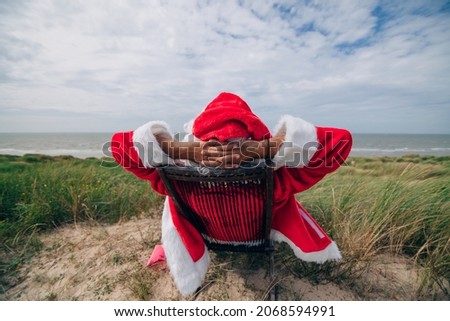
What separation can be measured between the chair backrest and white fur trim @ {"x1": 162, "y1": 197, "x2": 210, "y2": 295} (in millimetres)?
151

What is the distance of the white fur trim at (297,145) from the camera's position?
3.91 ft

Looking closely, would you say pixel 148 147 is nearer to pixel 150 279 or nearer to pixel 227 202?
pixel 227 202

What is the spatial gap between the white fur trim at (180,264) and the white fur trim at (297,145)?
0.88m

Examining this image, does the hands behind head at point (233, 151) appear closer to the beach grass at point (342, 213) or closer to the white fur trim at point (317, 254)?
the white fur trim at point (317, 254)

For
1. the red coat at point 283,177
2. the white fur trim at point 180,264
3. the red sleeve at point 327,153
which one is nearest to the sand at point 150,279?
the white fur trim at point 180,264

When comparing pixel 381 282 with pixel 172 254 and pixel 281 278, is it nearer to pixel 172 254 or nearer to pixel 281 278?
pixel 281 278

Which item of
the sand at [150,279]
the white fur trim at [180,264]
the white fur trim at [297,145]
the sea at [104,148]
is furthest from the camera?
the sea at [104,148]

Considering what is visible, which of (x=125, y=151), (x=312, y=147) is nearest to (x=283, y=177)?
(x=312, y=147)

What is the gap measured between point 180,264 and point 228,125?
0.95 metres

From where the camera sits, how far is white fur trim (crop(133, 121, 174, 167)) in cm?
128

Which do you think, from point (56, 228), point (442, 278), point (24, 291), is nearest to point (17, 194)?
point (56, 228)

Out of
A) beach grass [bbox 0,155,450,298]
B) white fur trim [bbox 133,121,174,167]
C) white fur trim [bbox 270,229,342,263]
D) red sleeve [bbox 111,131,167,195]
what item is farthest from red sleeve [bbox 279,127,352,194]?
beach grass [bbox 0,155,450,298]

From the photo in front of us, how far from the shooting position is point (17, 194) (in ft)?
11.7

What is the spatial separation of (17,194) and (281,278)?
3621 mm
